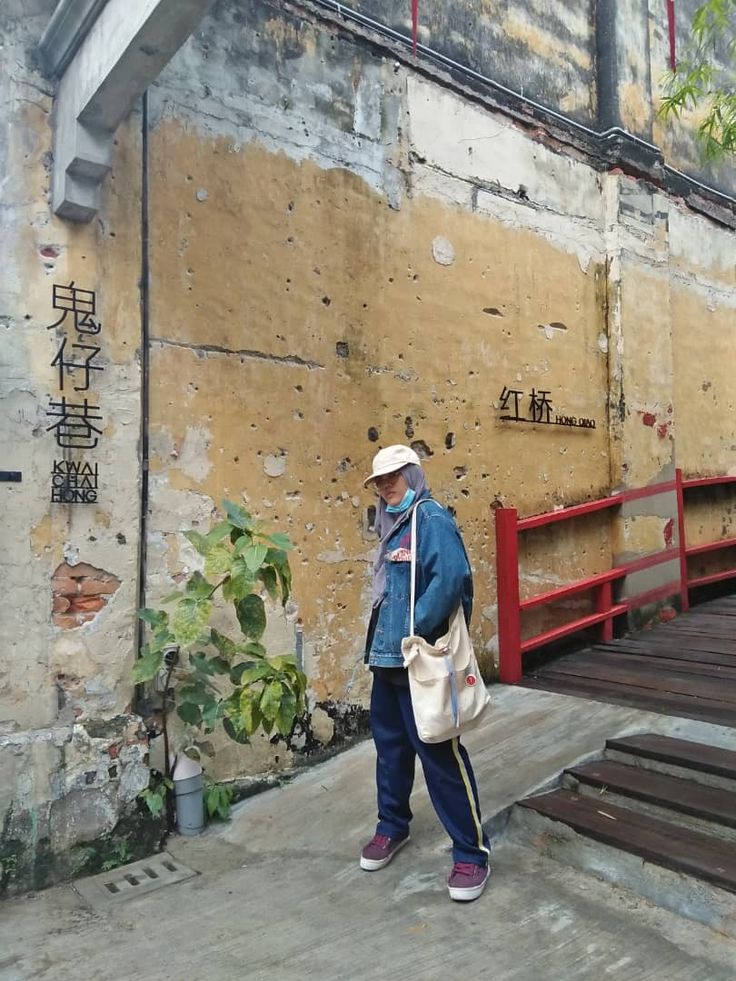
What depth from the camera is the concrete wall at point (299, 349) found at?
3414 millimetres

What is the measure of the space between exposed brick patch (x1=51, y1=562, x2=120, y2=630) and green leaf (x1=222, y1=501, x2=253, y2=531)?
2.00ft

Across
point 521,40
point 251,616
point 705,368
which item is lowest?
point 251,616

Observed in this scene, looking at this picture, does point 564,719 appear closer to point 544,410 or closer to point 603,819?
point 603,819

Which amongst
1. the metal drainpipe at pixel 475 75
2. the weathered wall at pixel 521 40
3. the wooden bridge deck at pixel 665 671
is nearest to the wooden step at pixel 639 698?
the wooden bridge deck at pixel 665 671

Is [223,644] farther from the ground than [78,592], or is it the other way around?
[78,592]

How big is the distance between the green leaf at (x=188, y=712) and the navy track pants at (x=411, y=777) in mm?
870

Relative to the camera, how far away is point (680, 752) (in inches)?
139

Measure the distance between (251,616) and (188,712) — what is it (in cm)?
51

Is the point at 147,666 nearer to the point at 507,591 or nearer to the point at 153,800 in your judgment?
the point at 153,800

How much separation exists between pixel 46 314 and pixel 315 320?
146 centimetres

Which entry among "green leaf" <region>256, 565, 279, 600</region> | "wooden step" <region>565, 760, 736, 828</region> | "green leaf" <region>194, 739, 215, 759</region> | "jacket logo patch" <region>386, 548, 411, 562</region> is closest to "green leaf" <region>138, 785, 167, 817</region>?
"green leaf" <region>194, 739, 215, 759</region>

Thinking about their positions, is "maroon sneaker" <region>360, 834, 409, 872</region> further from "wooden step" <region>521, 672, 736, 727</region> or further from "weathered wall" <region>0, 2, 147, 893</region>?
"wooden step" <region>521, 672, 736, 727</region>

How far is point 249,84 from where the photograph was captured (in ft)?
13.9

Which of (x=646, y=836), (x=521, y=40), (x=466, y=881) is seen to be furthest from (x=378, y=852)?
(x=521, y=40)
